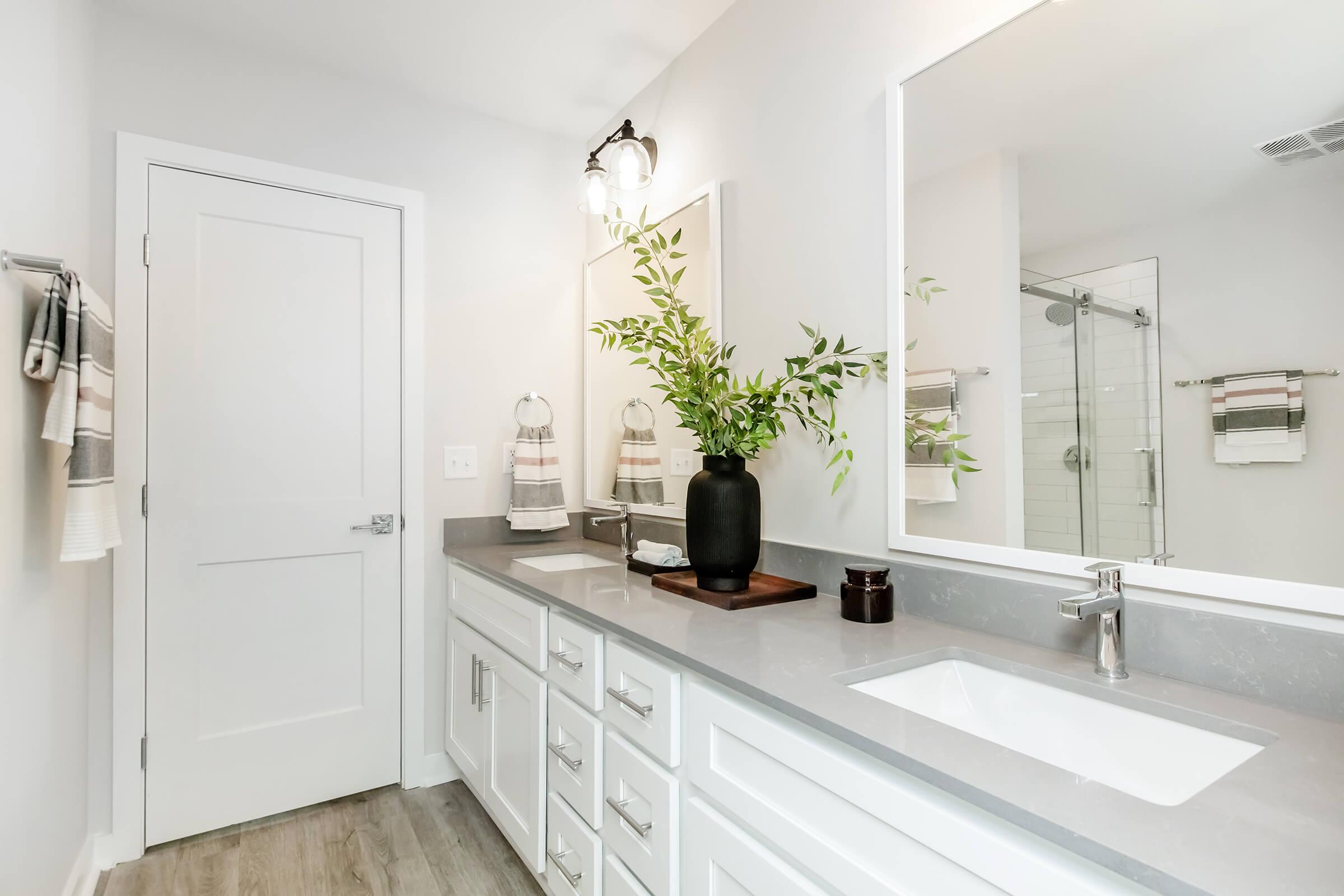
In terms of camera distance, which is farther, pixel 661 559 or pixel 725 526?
pixel 661 559

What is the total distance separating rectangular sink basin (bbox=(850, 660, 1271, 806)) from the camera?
87 cm

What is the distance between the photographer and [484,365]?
8.43ft

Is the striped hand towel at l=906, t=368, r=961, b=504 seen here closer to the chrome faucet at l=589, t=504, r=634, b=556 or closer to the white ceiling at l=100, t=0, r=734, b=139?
the chrome faucet at l=589, t=504, r=634, b=556

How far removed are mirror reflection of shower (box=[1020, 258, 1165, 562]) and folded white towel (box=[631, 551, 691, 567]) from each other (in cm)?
93

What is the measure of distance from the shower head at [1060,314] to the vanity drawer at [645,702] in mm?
893

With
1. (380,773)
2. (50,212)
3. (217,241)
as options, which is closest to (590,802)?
(380,773)

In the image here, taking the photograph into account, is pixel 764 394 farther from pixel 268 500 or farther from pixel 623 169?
pixel 268 500

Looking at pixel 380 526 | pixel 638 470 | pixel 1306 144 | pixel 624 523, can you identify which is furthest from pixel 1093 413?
pixel 380 526

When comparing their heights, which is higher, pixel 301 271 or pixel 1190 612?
pixel 301 271

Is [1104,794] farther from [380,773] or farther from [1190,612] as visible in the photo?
[380,773]

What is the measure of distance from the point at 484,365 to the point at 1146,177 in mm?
2087

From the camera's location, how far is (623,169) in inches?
86.8

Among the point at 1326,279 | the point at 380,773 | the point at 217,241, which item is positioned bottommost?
the point at 380,773

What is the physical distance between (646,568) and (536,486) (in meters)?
0.80
